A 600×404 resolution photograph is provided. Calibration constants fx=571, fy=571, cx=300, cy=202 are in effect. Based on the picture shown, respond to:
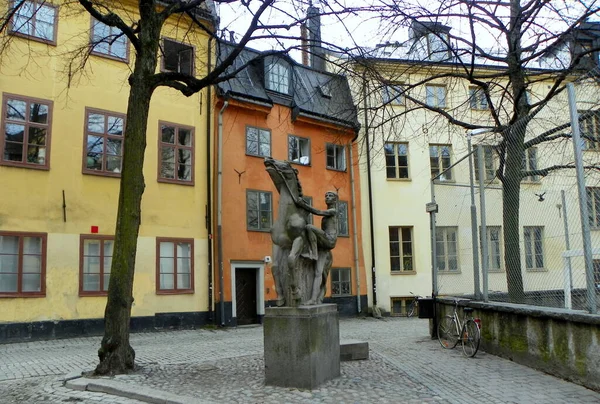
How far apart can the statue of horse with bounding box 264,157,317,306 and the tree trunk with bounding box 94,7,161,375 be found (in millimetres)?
2419

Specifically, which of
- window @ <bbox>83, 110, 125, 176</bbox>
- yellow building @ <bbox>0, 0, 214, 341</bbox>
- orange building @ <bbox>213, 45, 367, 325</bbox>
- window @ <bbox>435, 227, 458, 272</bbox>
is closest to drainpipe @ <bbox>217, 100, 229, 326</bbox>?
orange building @ <bbox>213, 45, 367, 325</bbox>

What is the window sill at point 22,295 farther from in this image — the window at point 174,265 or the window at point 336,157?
the window at point 336,157

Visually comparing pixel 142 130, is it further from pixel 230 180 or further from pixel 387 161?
pixel 387 161

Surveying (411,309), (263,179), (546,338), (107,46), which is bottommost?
(411,309)

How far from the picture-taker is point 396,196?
24656 mm

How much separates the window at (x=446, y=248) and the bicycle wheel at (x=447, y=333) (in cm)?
A: 116

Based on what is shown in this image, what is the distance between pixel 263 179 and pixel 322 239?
41.4 ft

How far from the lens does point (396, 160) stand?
25.1 m

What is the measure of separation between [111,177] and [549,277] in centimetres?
1276

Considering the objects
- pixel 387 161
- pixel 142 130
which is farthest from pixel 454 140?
pixel 142 130

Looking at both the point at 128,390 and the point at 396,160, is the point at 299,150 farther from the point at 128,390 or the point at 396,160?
the point at 128,390

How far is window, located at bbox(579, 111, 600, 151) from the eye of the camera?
26.9 ft

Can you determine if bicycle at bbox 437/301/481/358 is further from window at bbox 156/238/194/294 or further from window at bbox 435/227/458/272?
window at bbox 156/238/194/294

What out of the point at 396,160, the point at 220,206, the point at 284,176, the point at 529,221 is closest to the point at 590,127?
the point at 529,221
